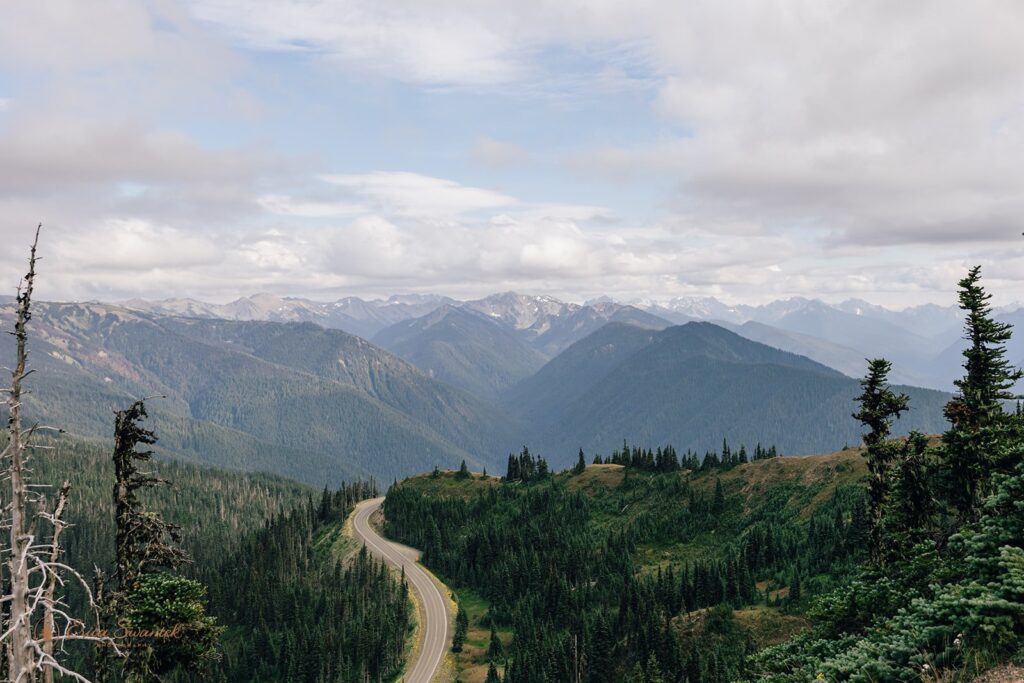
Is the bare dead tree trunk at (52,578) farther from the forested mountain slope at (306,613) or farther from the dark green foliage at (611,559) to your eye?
the forested mountain slope at (306,613)

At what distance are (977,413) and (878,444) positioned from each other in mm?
8688

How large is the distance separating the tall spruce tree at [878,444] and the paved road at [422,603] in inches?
3227

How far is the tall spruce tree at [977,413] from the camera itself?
40.7 m

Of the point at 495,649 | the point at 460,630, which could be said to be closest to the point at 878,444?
the point at 495,649

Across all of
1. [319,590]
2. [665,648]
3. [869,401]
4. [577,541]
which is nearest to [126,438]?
[869,401]

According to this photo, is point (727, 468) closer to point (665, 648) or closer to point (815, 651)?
point (665, 648)

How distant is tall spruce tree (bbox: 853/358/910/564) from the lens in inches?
1992

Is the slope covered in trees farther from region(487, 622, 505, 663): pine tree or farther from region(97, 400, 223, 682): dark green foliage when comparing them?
region(97, 400, 223, 682): dark green foliage

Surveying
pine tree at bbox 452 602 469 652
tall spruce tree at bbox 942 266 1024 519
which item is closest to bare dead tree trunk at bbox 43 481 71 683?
tall spruce tree at bbox 942 266 1024 519

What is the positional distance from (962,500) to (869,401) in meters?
11.2

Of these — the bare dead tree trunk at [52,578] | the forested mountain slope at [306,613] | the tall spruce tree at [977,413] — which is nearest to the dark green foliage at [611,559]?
the forested mountain slope at [306,613]

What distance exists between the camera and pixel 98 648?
106 feet

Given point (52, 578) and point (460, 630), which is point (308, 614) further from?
point (52, 578)

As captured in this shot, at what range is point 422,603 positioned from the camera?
136 meters
